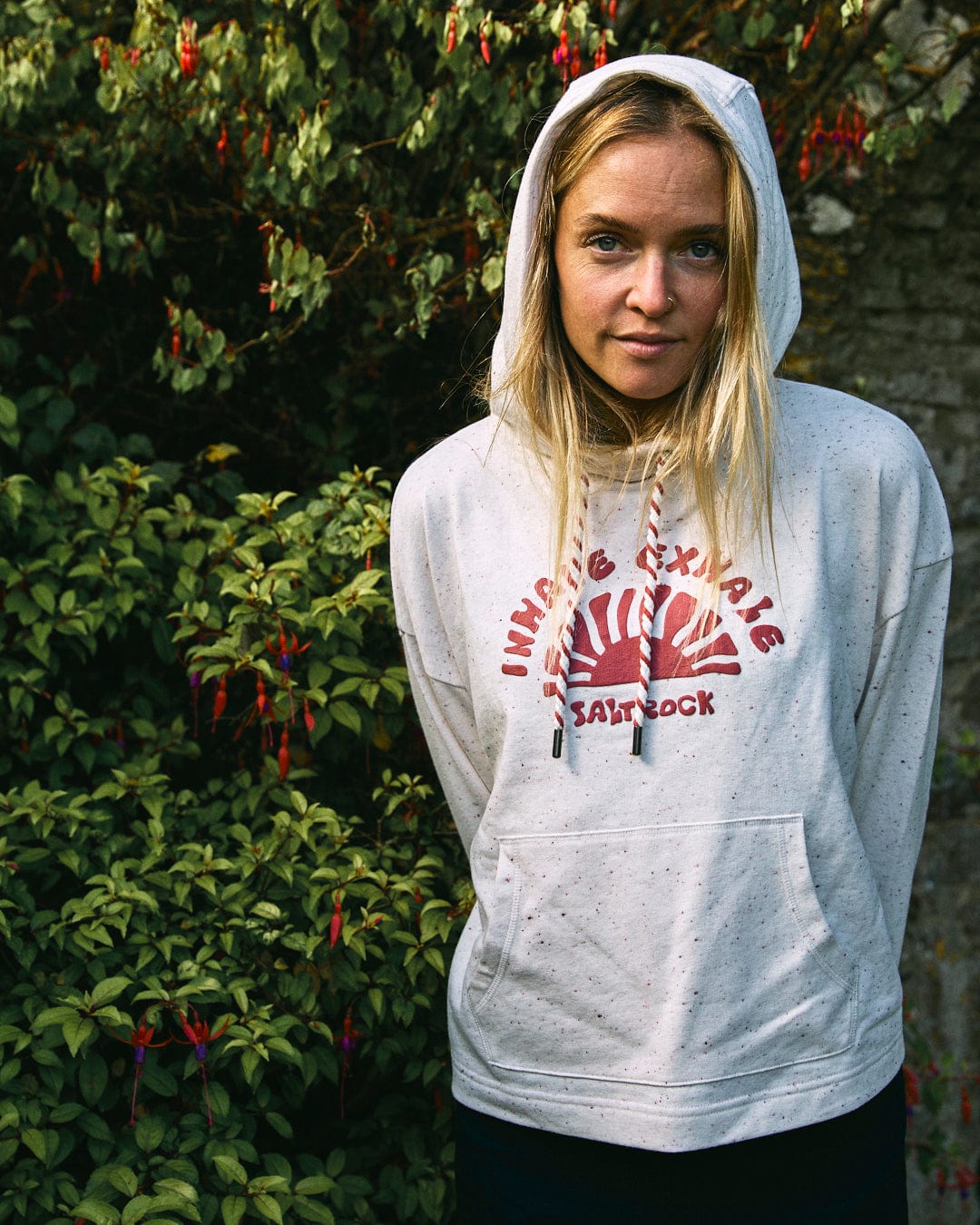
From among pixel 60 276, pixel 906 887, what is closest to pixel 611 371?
pixel 906 887

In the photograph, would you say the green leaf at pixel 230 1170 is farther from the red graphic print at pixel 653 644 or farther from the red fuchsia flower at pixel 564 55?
the red fuchsia flower at pixel 564 55

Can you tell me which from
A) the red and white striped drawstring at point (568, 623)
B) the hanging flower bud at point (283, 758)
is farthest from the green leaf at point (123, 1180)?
the red and white striped drawstring at point (568, 623)

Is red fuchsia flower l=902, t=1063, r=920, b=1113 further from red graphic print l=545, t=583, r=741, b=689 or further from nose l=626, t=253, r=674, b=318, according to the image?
nose l=626, t=253, r=674, b=318

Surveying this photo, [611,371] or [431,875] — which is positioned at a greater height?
[611,371]

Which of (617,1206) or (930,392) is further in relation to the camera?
(930,392)

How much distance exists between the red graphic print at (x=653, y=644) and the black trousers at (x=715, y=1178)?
604 millimetres

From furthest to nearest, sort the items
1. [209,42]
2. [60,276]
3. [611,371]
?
[60,276] < [209,42] < [611,371]

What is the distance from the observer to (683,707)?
1.61 m

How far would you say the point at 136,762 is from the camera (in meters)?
2.65

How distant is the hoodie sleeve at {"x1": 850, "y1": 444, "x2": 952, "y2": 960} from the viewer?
5.52ft

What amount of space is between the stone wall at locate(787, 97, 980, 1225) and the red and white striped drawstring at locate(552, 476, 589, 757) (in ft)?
7.10

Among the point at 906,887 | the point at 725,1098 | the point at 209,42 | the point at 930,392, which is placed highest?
the point at 209,42

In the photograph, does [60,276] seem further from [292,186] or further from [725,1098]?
[725,1098]

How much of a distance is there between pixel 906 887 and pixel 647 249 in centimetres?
96
